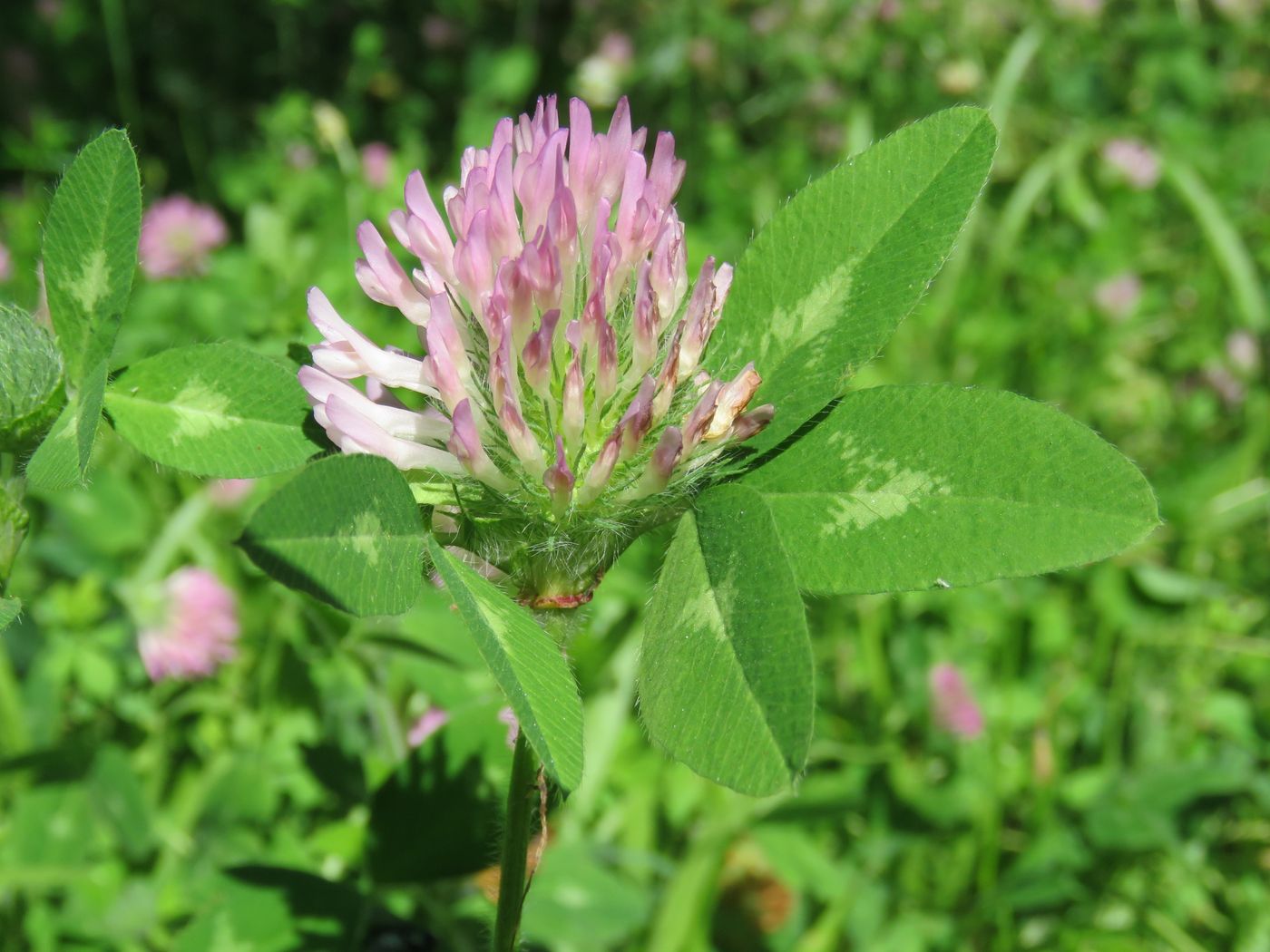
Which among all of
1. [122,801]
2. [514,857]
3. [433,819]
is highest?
[514,857]

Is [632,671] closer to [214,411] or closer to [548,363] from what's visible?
[214,411]

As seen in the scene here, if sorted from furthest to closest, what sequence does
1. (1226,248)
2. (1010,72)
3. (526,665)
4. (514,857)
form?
(1010,72) → (1226,248) → (514,857) → (526,665)

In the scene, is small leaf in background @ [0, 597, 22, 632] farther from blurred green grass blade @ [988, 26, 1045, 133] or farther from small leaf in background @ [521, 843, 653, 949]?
blurred green grass blade @ [988, 26, 1045, 133]

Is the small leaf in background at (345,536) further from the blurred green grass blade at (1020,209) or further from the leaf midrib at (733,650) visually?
the blurred green grass blade at (1020,209)

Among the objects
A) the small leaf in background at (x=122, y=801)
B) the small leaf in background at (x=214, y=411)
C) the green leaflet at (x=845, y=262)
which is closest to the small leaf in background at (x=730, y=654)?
the green leaflet at (x=845, y=262)

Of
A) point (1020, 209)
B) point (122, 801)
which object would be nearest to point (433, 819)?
point (122, 801)

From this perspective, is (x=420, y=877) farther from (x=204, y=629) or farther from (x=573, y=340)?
(x=204, y=629)

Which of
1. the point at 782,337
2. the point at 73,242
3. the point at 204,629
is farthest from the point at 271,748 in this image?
the point at 782,337
